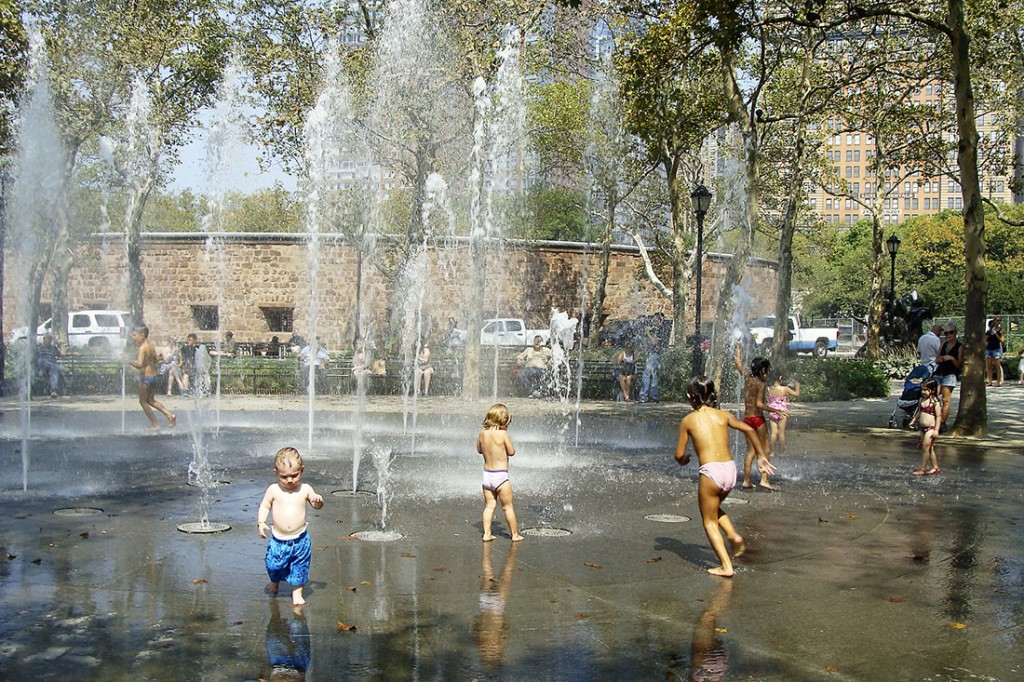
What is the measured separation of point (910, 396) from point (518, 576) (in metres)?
12.1

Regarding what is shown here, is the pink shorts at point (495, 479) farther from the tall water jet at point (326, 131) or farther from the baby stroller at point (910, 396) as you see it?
the tall water jet at point (326, 131)

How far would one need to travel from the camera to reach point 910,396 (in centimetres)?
1711

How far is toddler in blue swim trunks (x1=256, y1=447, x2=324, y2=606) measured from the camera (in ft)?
20.4

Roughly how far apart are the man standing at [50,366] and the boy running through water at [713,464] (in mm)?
18778

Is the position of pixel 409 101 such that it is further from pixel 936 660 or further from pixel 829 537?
pixel 936 660

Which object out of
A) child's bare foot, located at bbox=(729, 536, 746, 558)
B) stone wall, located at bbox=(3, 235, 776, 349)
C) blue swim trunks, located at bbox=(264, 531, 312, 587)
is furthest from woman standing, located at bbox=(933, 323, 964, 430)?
stone wall, located at bbox=(3, 235, 776, 349)

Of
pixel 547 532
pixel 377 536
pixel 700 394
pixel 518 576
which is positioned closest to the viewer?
pixel 518 576

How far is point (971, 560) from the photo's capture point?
779 centimetres

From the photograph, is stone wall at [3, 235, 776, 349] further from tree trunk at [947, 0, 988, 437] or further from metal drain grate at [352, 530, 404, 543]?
metal drain grate at [352, 530, 404, 543]

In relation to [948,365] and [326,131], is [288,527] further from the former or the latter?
[326,131]

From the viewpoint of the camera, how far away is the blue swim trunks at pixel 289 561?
621 cm

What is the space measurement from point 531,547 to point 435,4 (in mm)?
17739

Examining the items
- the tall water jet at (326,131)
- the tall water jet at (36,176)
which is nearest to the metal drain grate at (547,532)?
the tall water jet at (326,131)

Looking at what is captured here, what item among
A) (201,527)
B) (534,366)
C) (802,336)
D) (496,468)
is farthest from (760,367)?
(802,336)
